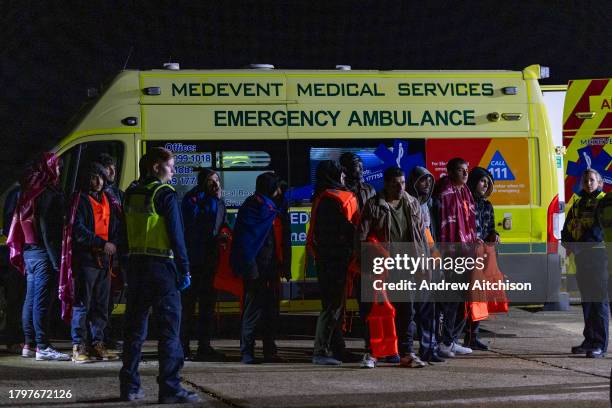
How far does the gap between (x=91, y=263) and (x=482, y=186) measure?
11.7ft

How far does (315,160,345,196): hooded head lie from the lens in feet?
32.4

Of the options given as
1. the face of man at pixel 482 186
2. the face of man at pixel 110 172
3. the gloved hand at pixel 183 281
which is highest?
the face of man at pixel 110 172

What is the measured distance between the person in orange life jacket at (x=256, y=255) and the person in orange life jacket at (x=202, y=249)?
0.33 meters

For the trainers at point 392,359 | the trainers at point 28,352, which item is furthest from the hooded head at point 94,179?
the trainers at point 392,359

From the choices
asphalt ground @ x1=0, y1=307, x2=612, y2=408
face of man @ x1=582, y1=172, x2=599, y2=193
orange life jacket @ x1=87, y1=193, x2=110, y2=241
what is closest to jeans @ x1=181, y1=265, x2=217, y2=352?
asphalt ground @ x1=0, y1=307, x2=612, y2=408

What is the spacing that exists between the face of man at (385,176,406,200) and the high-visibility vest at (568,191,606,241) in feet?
5.64

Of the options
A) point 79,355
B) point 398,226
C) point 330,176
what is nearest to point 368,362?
point 398,226

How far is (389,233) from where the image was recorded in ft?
31.3

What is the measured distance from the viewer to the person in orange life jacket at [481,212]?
10891mm

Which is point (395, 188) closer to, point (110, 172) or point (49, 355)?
point (110, 172)

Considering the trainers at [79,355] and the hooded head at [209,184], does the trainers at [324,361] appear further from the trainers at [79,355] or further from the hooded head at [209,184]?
the trainers at [79,355]

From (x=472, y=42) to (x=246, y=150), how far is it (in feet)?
36.2

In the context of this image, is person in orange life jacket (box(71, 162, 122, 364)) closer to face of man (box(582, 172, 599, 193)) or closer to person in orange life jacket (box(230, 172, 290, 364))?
person in orange life jacket (box(230, 172, 290, 364))

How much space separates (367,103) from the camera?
39.8ft
